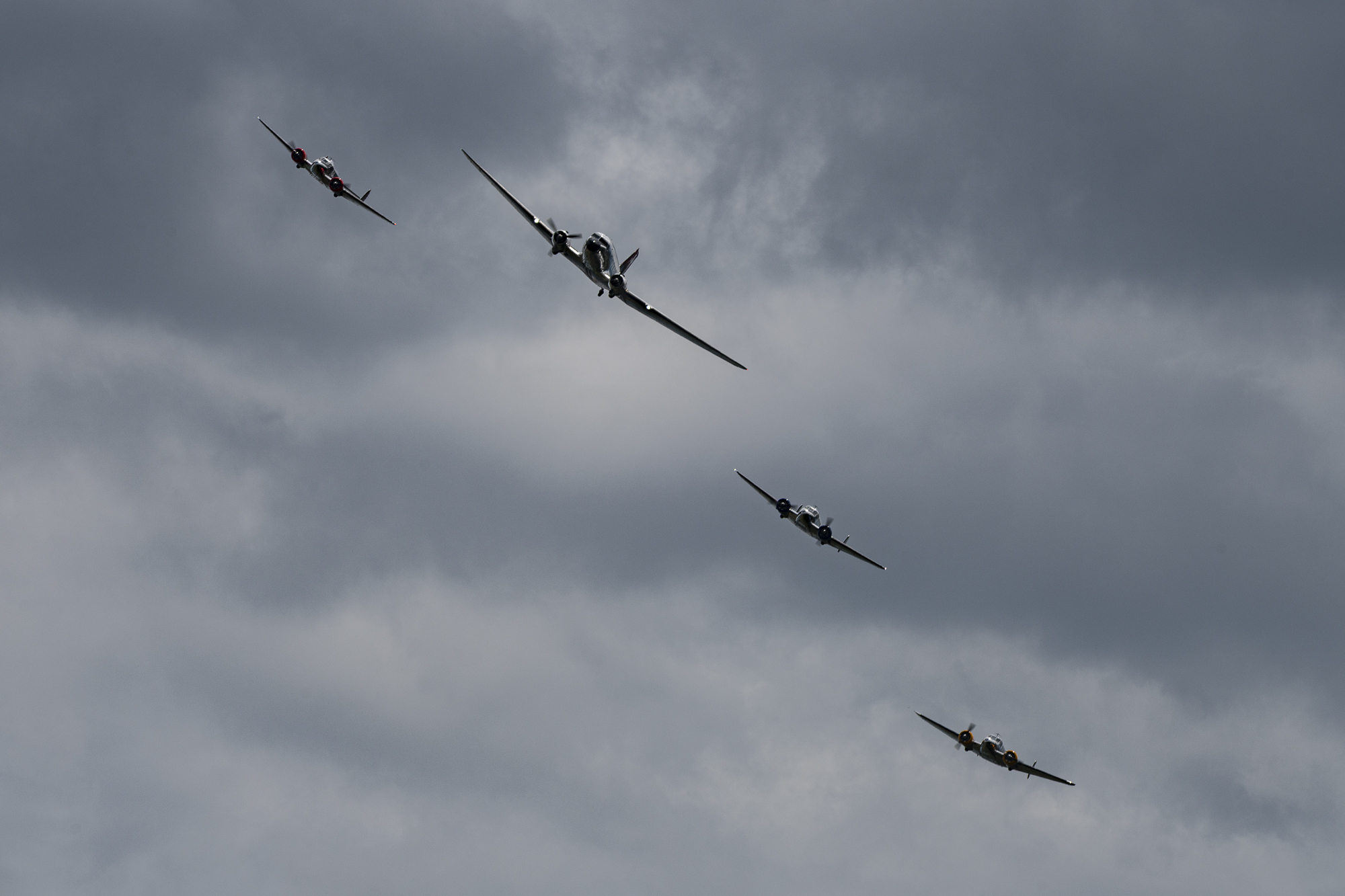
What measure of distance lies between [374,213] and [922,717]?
107767 millimetres

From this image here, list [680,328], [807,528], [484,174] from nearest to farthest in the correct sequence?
[484,174] < [680,328] < [807,528]

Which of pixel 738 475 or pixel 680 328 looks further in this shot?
pixel 738 475

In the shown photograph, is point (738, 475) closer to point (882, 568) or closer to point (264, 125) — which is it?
point (882, 568)

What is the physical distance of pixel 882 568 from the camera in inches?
7490

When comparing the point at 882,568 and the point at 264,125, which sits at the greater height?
the point at 264,125

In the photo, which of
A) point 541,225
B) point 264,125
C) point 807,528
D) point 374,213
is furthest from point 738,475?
point 264,125

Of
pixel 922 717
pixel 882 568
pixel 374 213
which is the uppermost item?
pixel 374 213

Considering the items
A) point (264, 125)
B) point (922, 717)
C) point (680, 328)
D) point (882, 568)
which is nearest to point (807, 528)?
point (882, 568)

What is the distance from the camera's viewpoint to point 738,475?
187 metres

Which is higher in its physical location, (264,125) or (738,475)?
(264,125)

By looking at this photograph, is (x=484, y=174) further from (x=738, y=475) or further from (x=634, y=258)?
(x=738, y=475)

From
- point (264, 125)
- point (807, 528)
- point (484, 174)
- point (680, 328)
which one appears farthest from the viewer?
point (807, 528)

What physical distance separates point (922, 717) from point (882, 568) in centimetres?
2395

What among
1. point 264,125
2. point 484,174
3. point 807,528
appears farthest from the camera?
point 807,528
